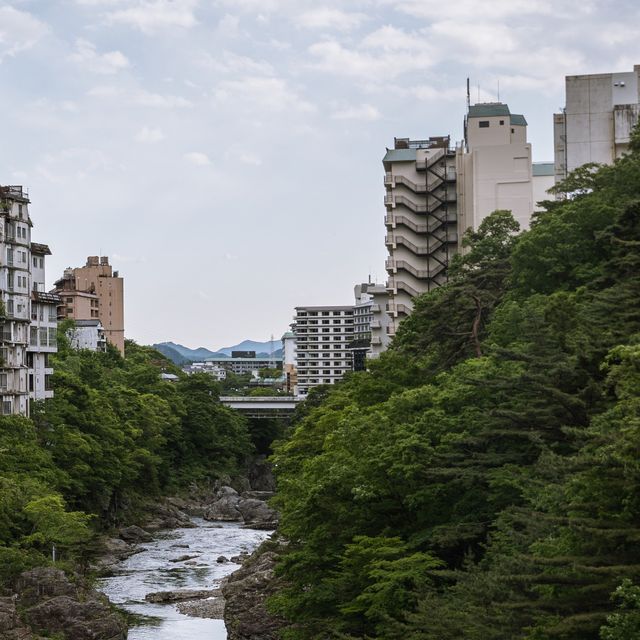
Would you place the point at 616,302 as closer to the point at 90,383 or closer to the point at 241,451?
the point at 90,383

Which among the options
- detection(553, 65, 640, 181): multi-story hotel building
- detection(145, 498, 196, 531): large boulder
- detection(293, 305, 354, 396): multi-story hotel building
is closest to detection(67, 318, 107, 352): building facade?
detection(145, 498, 196, 531): large boulder

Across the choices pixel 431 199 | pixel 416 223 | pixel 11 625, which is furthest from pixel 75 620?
pixel 431 199

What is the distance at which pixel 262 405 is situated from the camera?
4264 inches

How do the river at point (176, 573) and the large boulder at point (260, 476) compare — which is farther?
the large boulder at point (260, 476)

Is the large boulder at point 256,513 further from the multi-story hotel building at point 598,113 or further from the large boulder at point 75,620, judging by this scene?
the large boulder at point 75,620

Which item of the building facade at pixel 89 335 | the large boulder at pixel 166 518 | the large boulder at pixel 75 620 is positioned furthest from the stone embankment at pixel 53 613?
the building facade at pixel 89 335

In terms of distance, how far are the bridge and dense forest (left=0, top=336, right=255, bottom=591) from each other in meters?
3.48

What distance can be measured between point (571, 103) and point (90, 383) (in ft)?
116

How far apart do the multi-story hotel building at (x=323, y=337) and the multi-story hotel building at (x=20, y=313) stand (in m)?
117

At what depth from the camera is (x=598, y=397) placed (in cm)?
2512

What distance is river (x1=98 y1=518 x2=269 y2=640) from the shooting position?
4150 centimetres

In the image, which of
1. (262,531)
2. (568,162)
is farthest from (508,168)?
(262,531)

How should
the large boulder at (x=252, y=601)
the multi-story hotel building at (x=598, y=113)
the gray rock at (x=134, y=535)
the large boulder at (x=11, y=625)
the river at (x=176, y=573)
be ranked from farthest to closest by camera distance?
the gray rock at (x=134, y=535) < the multi-story hotel building at (x=598, y=113) < the river at (x=176, y=573) < the large boulder at (x=252, y=601) < the large boulder at (x=11, y=625)

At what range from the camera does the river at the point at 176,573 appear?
4150cm
